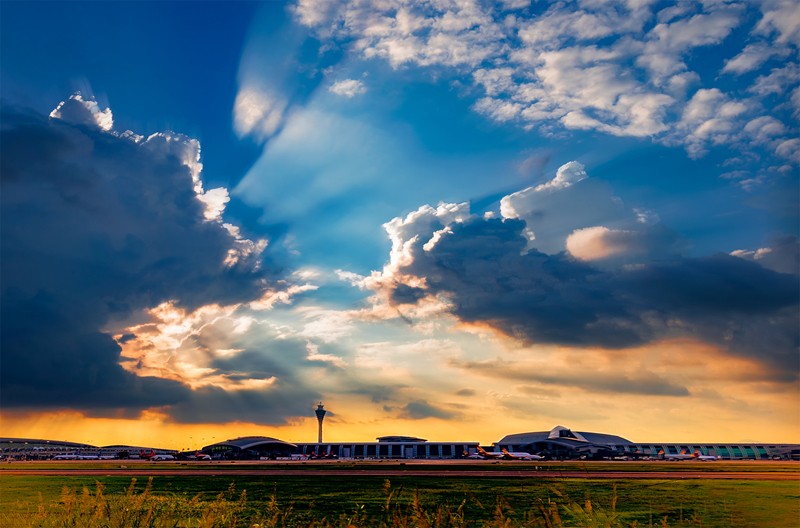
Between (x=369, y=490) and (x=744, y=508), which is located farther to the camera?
(x=369, y=490)

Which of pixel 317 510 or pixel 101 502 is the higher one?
pixel 101 502

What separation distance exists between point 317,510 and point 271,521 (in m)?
20.9

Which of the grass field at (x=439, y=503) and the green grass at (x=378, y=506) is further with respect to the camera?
the grass field at (x=439, y=503)

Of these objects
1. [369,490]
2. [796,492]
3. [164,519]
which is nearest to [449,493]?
[369,490]

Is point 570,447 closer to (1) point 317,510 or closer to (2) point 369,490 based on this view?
(2) point 369,490

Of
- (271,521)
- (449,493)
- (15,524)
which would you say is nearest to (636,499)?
(449,493)

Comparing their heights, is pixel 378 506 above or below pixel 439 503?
below

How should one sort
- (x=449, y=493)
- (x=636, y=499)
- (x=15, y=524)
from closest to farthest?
(x=15, y=524) < (x=636, y=499) < (x=449, y=493)

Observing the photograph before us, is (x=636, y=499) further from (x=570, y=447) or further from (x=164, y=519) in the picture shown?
(x=570, y=447)

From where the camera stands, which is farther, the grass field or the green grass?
the grass field

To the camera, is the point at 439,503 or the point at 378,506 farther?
the point at 378,506

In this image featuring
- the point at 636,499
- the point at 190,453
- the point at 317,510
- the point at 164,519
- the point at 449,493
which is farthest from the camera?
the point at 190,453

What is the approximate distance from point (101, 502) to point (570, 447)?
201509 millimetres

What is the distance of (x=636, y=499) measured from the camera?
39906mm
